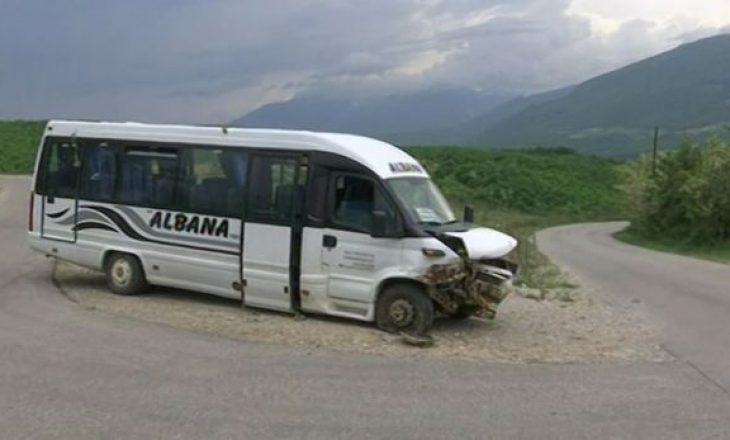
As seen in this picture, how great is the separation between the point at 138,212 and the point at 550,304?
676cm

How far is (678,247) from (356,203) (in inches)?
1284

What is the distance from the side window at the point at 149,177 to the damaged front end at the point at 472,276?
4.11m

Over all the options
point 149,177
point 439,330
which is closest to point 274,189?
point 149,177

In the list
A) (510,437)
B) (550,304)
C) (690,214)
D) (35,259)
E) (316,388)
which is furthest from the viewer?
(690,214)

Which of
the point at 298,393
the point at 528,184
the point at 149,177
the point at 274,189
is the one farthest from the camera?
the point at 528,184

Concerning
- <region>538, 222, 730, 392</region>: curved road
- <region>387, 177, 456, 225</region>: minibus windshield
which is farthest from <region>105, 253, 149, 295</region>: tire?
<region>538, 222, 730, 392</region>: curved road

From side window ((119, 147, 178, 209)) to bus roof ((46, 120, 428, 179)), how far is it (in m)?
0.21

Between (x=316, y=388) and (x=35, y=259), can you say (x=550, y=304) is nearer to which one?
(x=316, y=388)

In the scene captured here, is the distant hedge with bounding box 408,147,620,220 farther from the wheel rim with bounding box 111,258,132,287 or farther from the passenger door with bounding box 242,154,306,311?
the passenger door with bounding box 242,154,306,311

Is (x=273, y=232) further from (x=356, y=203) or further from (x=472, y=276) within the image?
(x=472, y=276)

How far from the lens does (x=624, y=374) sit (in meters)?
8.18

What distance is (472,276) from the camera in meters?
9.74

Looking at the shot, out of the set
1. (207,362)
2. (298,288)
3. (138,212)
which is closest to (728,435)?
(207,362)

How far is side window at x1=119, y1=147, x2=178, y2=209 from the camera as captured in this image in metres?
11.3
